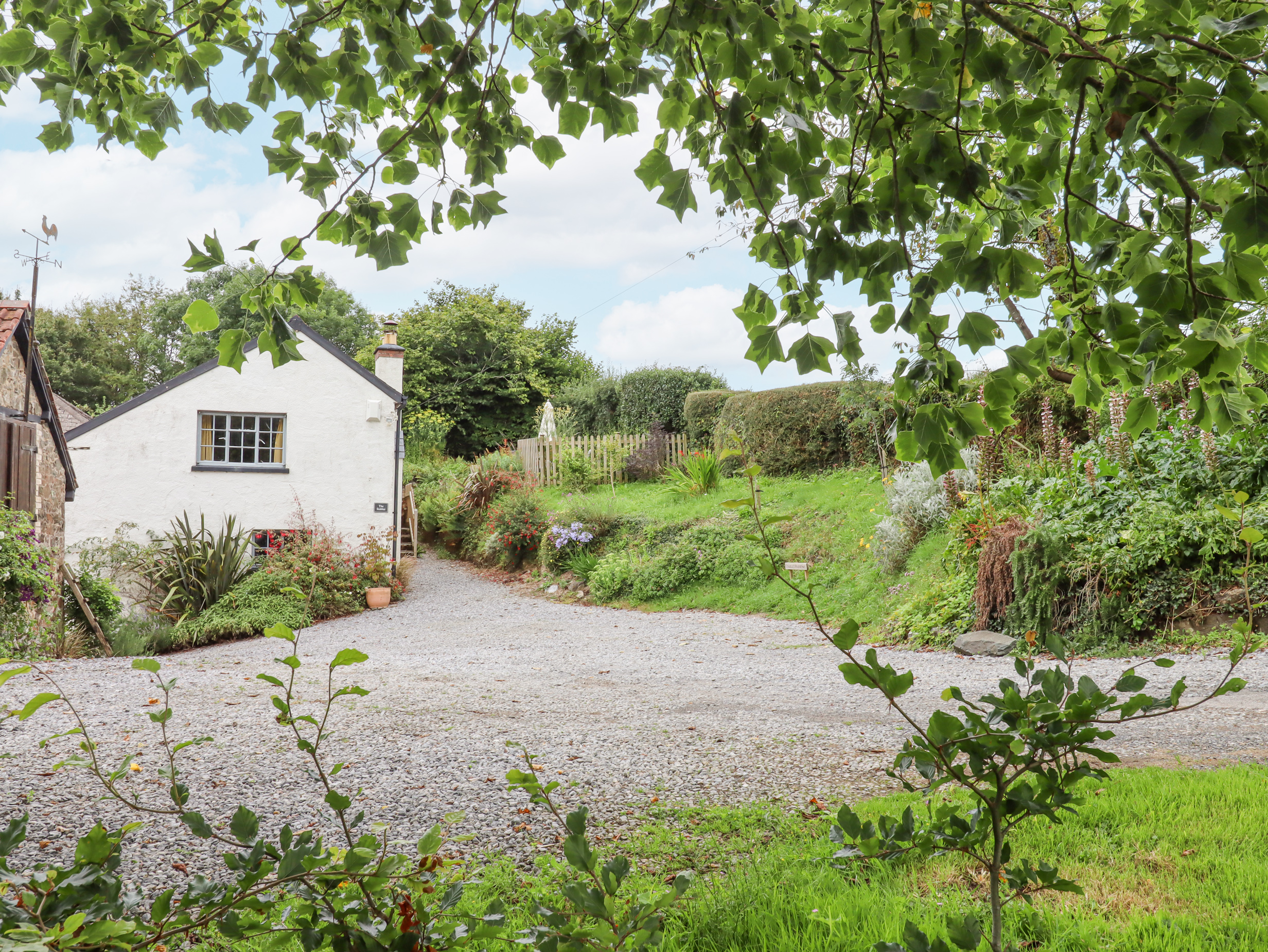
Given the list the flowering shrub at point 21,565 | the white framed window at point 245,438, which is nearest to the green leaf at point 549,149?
the flowering shrub at point 21,565

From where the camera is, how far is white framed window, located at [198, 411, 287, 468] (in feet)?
42.4

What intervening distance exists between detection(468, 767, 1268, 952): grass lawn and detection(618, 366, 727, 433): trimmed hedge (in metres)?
16.6

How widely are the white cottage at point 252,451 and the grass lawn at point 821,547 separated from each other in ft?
12.5

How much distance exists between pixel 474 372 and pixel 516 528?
1223cm

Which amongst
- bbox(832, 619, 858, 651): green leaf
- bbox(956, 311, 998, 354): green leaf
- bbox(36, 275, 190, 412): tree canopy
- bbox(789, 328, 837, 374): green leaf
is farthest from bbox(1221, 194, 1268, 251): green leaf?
bbox(36, 275, 190, 412): tree canopy

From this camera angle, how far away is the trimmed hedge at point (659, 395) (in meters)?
19.6

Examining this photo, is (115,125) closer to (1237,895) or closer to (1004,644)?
(1237,895)

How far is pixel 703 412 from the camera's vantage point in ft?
58.2

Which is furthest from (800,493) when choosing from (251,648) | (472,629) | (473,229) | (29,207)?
(473,229)

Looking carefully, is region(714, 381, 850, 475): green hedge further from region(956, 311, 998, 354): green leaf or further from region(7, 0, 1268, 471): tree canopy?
region(956, 311, 998, 354): green leaf

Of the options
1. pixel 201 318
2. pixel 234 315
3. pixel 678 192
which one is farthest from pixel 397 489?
pixel 234 315

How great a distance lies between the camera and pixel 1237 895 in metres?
2.06

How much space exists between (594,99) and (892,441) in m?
1.01

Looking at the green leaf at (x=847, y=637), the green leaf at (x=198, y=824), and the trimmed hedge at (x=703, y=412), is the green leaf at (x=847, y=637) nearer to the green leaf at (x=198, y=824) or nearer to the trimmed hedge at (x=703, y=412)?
the green leaf at (x=198, y=824)
